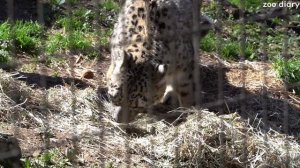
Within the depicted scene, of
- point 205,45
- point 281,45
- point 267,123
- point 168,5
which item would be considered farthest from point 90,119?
→ point 281,45

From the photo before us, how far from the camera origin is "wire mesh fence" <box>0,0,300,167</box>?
3.71 metres

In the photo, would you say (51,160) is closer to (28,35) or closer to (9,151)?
(9,151)

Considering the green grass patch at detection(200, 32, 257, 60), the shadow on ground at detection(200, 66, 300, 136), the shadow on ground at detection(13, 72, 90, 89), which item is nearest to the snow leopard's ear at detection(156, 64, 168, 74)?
the shadow on ground at detection(200, 66, 300, 136)

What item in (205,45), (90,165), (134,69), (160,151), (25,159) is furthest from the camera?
(205,45)

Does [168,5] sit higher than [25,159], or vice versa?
[168,5]

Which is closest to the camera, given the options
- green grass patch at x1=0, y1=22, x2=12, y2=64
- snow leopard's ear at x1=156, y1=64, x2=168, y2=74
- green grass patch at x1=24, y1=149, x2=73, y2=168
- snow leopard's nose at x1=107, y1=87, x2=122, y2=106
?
green grass patch at x1=24, y1=149, x2=73, y2=168

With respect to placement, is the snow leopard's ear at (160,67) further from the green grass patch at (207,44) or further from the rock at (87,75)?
the green grass patch at (207,44)

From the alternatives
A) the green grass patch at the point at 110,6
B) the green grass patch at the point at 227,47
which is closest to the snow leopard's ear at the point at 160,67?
the green grass patch at the point at 227,47

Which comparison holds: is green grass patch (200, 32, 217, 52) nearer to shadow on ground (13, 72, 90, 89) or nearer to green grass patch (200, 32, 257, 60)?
green grass patch (200, 32, 257, 60)

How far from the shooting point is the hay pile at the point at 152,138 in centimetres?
370

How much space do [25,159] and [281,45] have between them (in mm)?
2946

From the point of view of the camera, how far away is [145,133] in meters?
4.01

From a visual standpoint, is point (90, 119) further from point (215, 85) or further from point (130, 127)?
point (215, 85)

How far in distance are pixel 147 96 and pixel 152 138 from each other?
25cm
